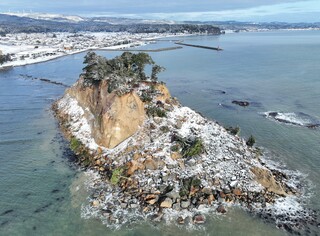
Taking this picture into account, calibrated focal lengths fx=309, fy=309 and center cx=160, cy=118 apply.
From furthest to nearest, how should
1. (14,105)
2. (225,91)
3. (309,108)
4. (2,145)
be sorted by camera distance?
(225,91), (14,105), (309,108), (2,145)

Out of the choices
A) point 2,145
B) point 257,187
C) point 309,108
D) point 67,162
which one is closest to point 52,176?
point 67,162

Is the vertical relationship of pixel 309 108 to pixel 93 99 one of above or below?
below

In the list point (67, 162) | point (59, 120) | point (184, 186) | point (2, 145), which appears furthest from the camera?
point (59, 120)

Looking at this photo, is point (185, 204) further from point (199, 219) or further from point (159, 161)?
point (159, 161)

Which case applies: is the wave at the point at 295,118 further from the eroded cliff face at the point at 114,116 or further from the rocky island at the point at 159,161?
the eroded cliff face at the point at 114,116

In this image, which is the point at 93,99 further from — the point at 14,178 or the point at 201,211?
the point at 201,211

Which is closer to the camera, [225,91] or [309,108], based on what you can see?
[309,108]

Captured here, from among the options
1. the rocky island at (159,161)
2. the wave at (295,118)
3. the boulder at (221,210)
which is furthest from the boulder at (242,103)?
the boulder at (221,210)
